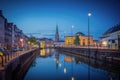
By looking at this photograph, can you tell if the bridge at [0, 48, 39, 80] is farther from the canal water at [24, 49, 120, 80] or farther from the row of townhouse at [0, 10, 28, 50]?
the row of townhouse at [0, 10, 28, 50]

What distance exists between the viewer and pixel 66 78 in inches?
1139

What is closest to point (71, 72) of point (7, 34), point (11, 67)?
point (11, 67)

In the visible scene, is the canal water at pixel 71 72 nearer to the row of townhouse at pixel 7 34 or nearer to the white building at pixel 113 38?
the white building at pixel 113 38

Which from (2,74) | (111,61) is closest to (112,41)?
(111,61)

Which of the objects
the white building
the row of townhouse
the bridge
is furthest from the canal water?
the row of townhouse

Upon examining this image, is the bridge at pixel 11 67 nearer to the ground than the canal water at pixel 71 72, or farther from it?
farther from it

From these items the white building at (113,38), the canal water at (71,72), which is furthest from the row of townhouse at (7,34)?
the white building at (113,38)

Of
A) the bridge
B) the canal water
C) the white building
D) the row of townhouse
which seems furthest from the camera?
the white building

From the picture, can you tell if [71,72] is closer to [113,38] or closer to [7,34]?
[113,38]

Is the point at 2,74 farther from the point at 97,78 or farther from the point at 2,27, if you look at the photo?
the point at 2,27

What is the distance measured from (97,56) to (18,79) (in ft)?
94.0

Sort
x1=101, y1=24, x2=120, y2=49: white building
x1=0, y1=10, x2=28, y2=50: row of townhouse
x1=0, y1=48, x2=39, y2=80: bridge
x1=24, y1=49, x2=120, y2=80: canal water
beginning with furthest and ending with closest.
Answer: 1. x1=101, y1=24, x2=120, y2=49: white building
2. x1=0, y1=10, x2=28, y2=50: row of townhouse
3. x1=24, y1=49, x2=120, y2=80: canal water
4. x1=0, y1=48, x2=39, y2=80: bridge

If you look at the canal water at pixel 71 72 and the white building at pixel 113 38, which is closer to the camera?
the canal water at pixel 71 72

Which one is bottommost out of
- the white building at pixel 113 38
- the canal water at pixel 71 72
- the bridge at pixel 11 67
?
the canal water at pixel 71 72
